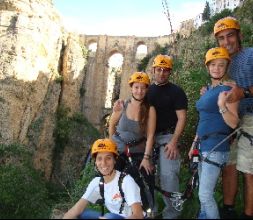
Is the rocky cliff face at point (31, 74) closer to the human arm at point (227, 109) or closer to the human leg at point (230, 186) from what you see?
the human leg at point (230, 186)

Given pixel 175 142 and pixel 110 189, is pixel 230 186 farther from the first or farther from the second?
pixel 110 189

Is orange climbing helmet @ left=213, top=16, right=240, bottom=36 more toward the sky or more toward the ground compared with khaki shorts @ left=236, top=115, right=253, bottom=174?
more toward the sky

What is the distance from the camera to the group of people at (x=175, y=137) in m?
4.52

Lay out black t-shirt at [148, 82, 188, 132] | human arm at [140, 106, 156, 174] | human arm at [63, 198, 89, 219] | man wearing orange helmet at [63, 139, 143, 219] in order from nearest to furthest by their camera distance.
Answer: human arm at [63, 198, 89, 219] → man wearing orange helmet at [63, 139, 143, 219] → human arm at [140, 106, 156, 174] → black t-shirt at [148, 82, 188, 132]

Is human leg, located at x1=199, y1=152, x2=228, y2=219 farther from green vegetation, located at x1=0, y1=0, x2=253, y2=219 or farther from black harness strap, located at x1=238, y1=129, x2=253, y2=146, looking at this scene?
green vegetation, located at x1=0, y1=0, x2=253, y2=219

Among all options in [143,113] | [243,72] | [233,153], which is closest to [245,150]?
[233,153]

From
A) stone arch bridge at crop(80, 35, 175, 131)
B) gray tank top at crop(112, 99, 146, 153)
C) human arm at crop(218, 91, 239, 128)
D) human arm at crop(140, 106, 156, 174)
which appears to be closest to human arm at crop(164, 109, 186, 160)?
human arm at crop(140, 106, 156, 174)

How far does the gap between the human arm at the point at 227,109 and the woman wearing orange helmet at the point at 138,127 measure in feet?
3.54

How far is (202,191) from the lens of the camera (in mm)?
4555

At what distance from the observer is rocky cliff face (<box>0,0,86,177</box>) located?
24.5m

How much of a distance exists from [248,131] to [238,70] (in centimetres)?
76

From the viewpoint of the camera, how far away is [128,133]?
5.39m

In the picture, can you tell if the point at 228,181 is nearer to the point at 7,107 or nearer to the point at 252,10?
the point at 252,10

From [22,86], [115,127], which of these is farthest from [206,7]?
[115,127]
